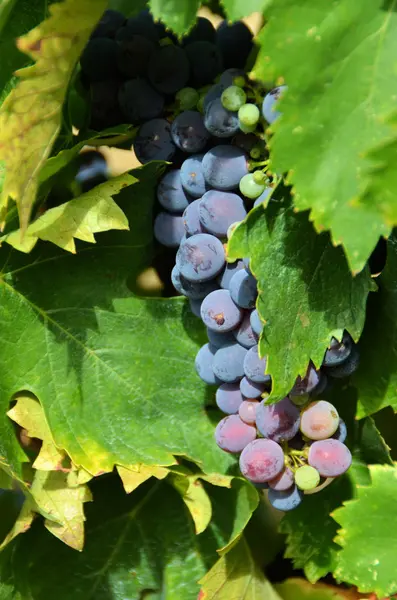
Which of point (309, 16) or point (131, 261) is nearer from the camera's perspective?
point (309, 16)

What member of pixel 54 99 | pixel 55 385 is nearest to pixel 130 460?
pixel 55 385

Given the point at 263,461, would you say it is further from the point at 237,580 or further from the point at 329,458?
the point at 237,580

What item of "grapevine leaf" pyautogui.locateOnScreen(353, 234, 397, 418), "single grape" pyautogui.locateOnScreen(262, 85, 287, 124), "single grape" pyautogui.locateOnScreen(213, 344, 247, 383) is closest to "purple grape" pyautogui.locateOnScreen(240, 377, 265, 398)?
"single grape" pyautogui.locateOnScreen(213, 344, 247, 383)

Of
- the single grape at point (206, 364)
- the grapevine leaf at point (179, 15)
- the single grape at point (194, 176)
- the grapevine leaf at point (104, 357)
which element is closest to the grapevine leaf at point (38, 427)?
the grapevine leaf at point (104, 357)

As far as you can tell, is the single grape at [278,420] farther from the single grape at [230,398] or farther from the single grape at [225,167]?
the single grape at [225,167]

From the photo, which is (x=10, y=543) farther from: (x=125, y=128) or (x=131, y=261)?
(x=125, y=128)

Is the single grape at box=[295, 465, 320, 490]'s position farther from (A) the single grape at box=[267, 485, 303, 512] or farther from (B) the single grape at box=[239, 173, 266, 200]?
(B) the single grape at box=[239, 173, 266, 200]
